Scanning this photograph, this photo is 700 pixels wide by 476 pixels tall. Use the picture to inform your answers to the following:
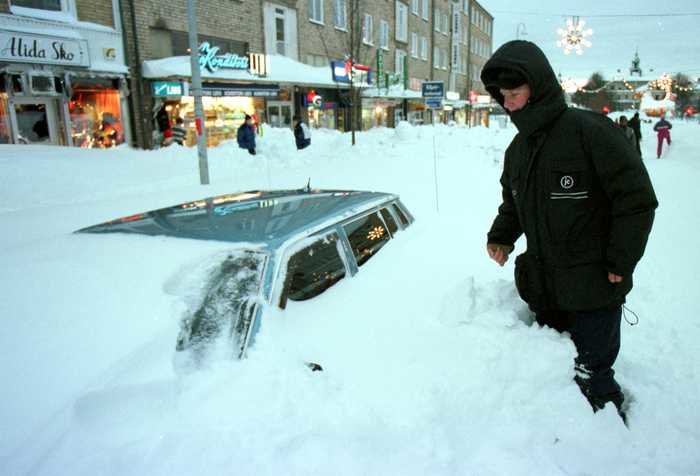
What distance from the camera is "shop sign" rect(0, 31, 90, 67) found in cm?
1102

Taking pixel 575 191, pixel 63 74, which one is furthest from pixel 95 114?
pixel 575 191

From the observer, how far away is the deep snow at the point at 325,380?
1.81 meters

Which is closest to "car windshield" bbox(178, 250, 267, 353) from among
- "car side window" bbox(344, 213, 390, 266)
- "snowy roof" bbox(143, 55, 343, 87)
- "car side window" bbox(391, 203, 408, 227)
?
"car side window" bbox(344, 213, 390, 266)

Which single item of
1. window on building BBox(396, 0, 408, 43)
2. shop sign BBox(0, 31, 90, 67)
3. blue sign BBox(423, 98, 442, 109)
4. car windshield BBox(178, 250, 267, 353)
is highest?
window on building BBox(396, 0, 408, 43)

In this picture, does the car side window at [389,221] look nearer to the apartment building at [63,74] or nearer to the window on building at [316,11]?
the apartment building at [63,74]

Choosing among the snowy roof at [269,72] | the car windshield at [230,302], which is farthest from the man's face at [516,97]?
the snowy roof at [269,72]

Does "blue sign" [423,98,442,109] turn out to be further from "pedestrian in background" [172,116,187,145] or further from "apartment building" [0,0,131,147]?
"apartment building" [0,0,131,147]

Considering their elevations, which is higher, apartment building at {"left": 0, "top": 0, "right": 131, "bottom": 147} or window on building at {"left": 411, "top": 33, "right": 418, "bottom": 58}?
window on building at {"left": 411, "top": 33, "right": 418, "bottom": 58}

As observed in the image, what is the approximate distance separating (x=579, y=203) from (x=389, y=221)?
2.05 meters

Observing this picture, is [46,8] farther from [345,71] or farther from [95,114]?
[345,71]

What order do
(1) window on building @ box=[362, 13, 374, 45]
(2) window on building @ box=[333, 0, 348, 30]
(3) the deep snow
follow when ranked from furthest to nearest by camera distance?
1. (1) window on building @ box=[362, 13, 374, 45]
2. (2) window on building @ box=[333, 0, 348, 30]
3. (3) the deep snow

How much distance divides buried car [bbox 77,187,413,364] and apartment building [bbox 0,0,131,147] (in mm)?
10618

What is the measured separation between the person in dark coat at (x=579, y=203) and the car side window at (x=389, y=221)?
162 centimetres

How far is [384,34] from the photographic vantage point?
97.9ft
